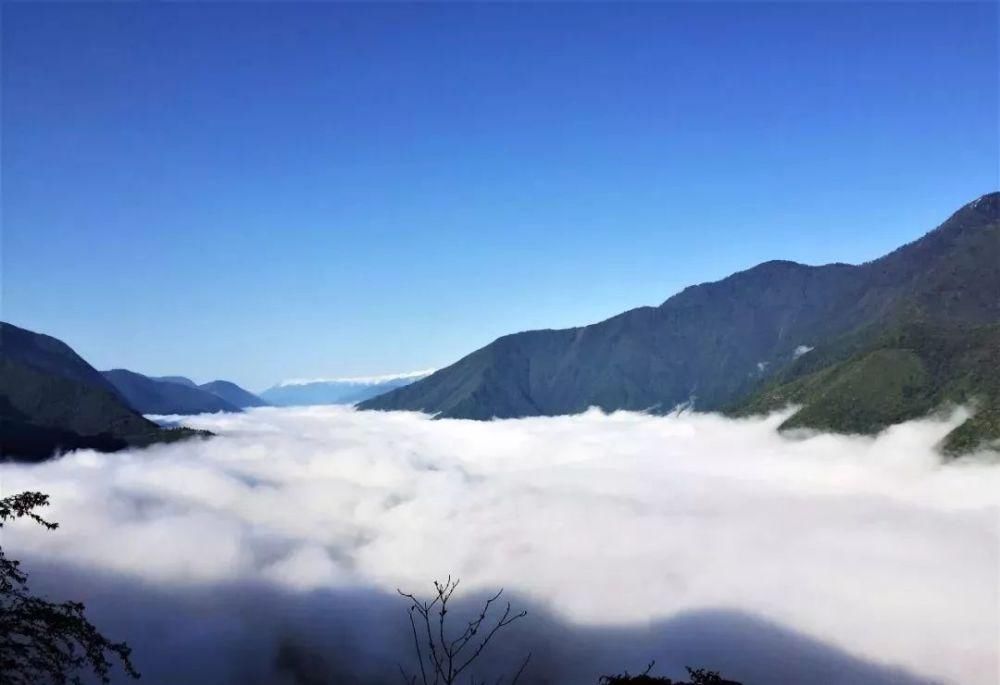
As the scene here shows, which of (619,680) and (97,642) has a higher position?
(97,642)

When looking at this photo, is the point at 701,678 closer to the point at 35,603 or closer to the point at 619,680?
the point at 619,680

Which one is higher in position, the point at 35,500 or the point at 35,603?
the point at 35,500

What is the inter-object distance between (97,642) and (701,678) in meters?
28.0

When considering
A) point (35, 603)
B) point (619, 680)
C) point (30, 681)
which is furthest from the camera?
point (619, 680)

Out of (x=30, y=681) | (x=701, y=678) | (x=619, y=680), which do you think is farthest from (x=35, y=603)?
(x=701, y=678)

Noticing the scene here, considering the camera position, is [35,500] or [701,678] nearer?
[35,500]

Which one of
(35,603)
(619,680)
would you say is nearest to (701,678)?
(619,680)

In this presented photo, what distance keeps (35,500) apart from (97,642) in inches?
253

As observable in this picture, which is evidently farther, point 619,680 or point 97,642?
point 619,680

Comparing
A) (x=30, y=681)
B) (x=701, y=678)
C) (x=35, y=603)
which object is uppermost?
(x=35, y=603)

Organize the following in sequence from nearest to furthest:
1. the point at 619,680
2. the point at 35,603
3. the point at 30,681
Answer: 1. the point at 30,681
2. the point at 35,603
3. the point at 619,680

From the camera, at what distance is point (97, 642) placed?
22.8 meters

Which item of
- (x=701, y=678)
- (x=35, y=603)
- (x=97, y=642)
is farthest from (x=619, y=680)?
(x=35, y=603)

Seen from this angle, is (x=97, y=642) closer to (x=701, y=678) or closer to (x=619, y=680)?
(x=619, y=680)
